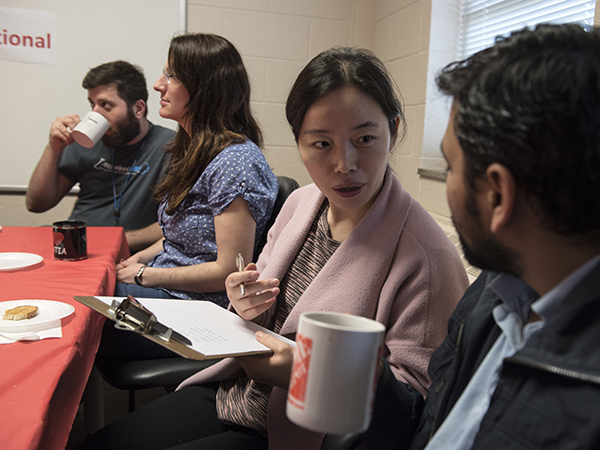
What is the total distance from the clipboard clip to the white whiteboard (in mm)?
2209

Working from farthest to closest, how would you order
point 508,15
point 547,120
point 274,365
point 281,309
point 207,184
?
point 508,15 < point 207,184 < point 281,309 < point 274,365 < point 547,120

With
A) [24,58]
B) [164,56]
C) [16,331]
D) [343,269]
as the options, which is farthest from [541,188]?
[24,58]

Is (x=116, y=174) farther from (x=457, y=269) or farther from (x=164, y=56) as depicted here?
(x=457, y=269)

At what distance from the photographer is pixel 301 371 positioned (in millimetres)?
509

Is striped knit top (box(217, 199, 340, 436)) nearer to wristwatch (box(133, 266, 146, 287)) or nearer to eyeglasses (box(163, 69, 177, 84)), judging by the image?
wristwatch (box(133, 266, 146, 287))

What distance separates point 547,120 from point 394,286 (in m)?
0.50

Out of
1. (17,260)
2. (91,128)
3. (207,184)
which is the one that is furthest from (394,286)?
(91,128)

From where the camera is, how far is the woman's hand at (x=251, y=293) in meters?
0.94

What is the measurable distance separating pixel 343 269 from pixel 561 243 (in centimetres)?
52

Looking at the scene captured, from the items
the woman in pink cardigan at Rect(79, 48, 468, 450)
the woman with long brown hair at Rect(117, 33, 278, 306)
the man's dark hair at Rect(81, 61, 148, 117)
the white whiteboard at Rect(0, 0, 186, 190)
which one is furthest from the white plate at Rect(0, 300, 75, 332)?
the white whiteboard at Rect(0, 0, 186, 190)

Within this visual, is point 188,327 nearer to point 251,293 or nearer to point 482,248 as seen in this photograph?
point 251,293

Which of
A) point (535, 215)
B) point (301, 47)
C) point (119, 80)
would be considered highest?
point (301, 47)

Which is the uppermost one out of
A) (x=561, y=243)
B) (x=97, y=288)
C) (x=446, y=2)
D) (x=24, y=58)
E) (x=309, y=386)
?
(x=446, y=2)

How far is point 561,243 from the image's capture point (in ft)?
1.60
